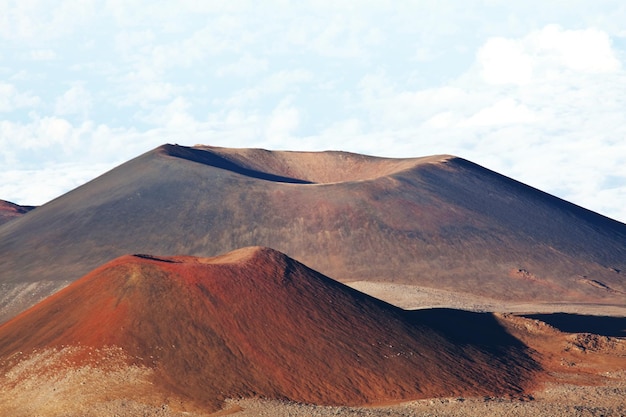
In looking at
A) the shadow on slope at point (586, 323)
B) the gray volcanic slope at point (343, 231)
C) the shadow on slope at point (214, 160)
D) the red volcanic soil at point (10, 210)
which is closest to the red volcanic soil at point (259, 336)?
the shadow on slope at point (586, 323)

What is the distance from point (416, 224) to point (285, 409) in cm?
4397

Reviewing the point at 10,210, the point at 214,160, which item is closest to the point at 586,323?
the point at 214,160

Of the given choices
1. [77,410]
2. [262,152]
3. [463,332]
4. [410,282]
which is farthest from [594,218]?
[77,410]

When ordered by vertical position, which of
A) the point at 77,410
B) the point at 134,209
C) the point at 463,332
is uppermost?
the point at 134,209

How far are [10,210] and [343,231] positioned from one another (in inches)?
2368

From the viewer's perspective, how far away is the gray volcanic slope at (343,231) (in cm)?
6331

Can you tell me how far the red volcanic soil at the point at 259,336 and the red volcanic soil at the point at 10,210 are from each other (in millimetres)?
73227

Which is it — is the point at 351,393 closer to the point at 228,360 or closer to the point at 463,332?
the point at 228,360

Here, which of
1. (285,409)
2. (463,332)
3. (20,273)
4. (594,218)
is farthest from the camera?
(594,218)

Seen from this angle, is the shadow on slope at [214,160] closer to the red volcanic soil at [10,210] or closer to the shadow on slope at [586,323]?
the red volcanic soil at [10,210]

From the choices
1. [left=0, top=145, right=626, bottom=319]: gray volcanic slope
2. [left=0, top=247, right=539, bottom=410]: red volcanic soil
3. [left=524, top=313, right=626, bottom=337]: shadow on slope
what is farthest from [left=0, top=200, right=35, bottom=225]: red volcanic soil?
[left=524, top=313, right=626, bottom=337]: shadow on slope

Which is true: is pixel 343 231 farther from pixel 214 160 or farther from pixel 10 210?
pixel 10 210

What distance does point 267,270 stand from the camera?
37.1 meters

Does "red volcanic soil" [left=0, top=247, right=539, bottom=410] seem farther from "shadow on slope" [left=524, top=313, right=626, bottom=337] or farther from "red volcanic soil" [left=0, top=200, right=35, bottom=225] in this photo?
"red volcanic soil" [left=0, top=200, right=35, bottom=225]
